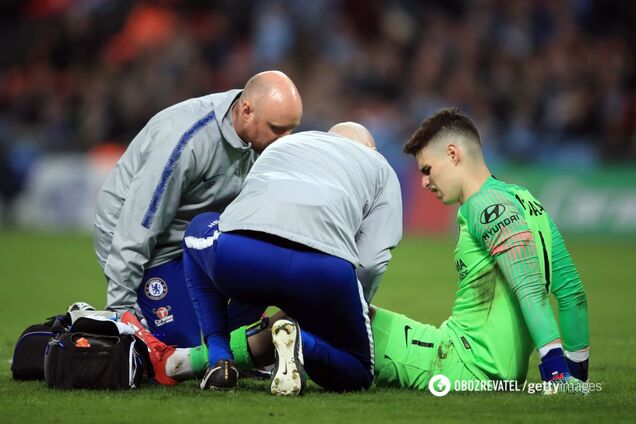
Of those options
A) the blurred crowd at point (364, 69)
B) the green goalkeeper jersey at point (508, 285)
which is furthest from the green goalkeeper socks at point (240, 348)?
the blurred crowd at point (364, 69)

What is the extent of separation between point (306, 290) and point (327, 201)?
0.45 meters

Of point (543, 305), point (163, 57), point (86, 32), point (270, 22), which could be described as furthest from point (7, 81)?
point (543, 305)

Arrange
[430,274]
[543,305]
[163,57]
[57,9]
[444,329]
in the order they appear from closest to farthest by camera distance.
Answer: [543,305]
[444,329]
[430,274]
[163,57]
[57,9]

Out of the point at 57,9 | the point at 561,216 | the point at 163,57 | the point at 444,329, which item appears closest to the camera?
the point at 444,329

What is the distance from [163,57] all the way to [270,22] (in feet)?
7.05

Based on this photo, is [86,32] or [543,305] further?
[86,32]

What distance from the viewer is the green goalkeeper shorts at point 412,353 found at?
5816 millimetres

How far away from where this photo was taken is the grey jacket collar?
6801mm

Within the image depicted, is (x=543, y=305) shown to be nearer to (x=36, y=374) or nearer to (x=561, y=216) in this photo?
(x=36, y=374)

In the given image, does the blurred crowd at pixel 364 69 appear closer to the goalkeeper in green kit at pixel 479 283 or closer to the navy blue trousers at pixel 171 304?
the navy blue trousers at pixel 171 304

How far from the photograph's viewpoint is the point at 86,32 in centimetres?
2130

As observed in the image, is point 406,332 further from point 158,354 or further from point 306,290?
point 158,354

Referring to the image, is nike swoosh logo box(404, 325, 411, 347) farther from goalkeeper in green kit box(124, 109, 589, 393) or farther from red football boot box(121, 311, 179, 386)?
→ red football boot box(121, 311, 179, 386)

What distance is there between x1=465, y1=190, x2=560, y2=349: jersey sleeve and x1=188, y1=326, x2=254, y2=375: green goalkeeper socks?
4.48ft
